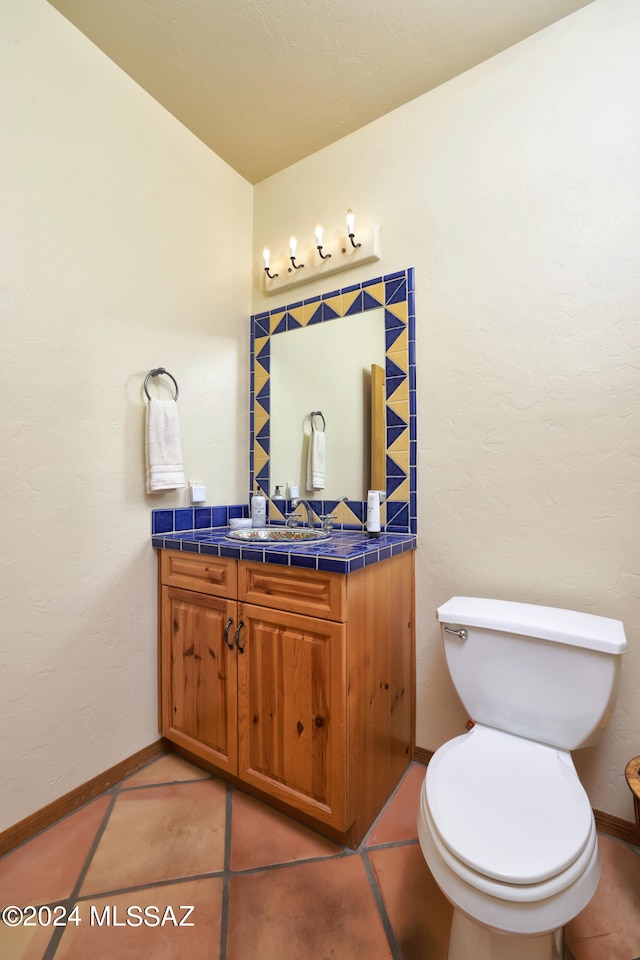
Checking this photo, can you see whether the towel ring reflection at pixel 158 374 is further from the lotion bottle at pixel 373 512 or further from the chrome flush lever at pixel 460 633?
the chrome flush lever at pixel 460 633

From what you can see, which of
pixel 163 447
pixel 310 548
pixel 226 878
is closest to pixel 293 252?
pixel 163 447

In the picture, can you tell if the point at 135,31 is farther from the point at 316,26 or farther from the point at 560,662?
the point at 560,662

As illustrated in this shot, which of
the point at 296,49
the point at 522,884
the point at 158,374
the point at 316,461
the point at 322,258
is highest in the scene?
the point at 296,49

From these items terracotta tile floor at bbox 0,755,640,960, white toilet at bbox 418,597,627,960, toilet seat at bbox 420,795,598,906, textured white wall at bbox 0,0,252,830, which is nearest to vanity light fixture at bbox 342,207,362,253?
textured white wall at bbox 0,0,252,830

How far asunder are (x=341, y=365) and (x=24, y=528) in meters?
1.32

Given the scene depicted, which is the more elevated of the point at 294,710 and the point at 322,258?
the point at 322,258

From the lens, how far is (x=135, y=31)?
4.78 ft

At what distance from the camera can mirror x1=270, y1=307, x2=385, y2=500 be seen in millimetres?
1765

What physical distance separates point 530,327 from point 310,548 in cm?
107

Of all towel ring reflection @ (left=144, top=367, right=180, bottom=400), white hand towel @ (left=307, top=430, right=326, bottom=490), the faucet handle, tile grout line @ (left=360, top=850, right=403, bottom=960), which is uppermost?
towel ring reflection @ (left=144, top=367, right=180, bottom=400)

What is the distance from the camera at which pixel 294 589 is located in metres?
1.28

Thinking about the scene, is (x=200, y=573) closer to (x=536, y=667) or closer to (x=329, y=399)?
(x=329, y=399)

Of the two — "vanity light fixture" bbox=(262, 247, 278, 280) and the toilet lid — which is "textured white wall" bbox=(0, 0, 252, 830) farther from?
the toilet lid

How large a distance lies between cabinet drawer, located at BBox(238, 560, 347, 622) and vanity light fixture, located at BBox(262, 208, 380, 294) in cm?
134
